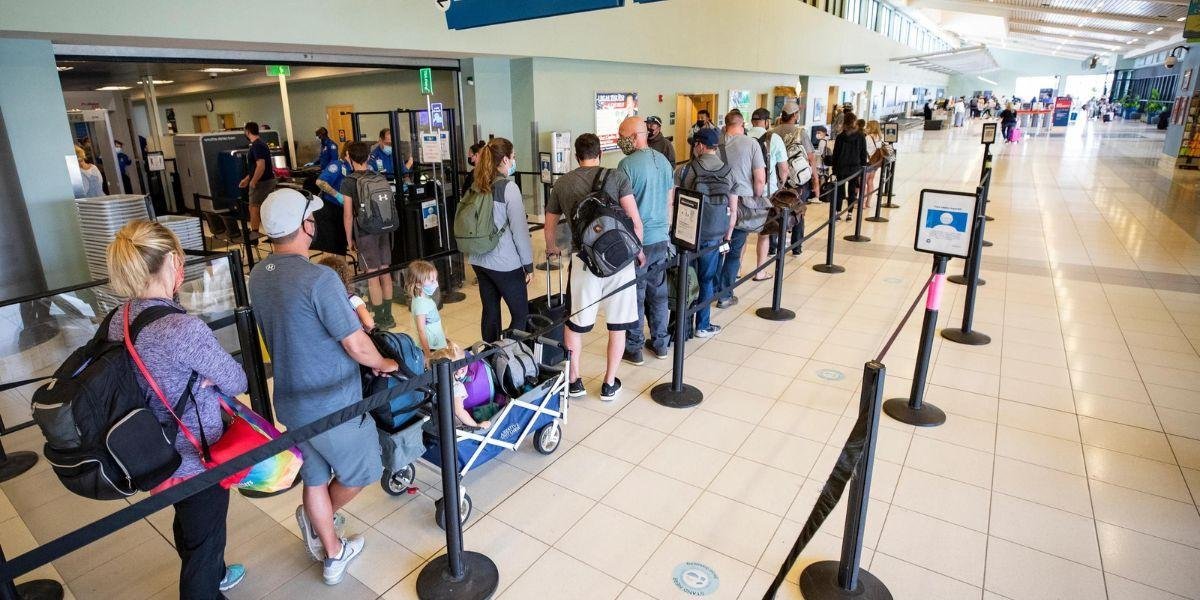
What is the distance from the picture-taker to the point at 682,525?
3.11m

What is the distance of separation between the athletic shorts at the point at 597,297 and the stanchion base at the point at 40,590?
2790 mm

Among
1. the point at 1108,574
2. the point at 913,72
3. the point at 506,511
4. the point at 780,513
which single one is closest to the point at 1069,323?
the point at 1108,574

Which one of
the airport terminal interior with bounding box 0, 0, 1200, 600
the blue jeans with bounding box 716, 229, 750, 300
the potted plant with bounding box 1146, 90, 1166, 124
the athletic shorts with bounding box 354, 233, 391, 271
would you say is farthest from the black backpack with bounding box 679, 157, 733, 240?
the potted plant with bounding box 1146, 90, 1166, 124

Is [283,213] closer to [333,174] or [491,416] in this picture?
[491,416]

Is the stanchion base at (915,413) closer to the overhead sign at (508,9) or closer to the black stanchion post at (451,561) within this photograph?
the black stanchion post at (451,561)

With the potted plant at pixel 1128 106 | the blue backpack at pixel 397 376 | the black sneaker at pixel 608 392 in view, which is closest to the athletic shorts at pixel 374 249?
the black sneaker at pixel 608 392

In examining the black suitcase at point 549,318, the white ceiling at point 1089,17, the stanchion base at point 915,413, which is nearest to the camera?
the stanchion base at point 915,413

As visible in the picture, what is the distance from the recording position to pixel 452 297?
688cm

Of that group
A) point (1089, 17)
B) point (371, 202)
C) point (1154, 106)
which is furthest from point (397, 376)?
point (1154, 106)

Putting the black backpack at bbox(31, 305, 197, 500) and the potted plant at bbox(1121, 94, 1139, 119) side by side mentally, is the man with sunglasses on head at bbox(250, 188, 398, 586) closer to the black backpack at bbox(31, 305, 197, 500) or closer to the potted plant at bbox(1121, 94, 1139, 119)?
the black backpack at bbox(31, 305, 197, 500)

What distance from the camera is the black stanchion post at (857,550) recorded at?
2.31m

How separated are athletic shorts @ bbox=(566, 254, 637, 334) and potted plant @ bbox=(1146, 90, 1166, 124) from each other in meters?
37.8

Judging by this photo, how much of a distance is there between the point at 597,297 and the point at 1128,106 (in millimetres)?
47205

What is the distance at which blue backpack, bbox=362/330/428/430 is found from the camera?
2742 millimetres
